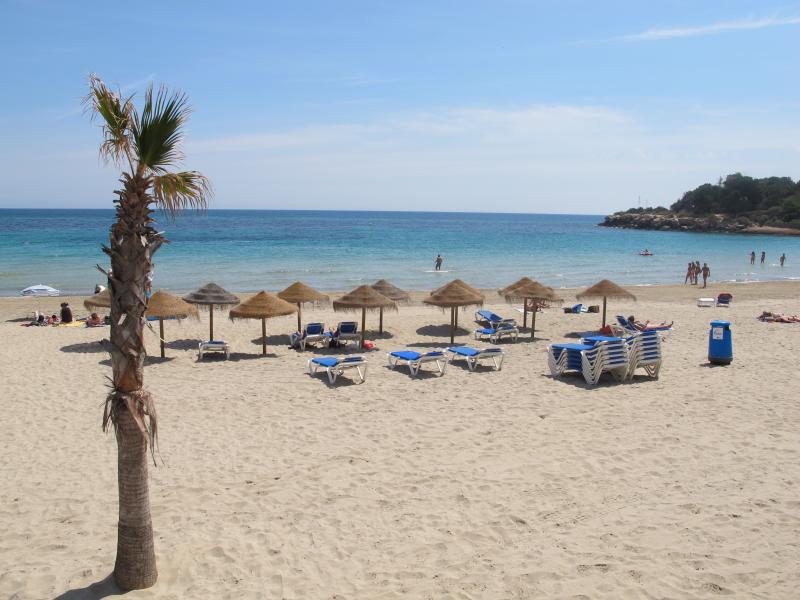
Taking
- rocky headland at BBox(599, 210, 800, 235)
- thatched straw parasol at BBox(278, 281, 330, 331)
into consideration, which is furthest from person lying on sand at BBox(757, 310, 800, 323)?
rocky headland at BBox(599, 210, 800, 235)

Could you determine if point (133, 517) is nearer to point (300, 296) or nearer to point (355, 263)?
point (300, 296)

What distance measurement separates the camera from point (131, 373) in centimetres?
438

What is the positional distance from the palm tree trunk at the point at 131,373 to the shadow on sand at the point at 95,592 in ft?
0.22

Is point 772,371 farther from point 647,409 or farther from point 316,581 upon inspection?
point 316,581

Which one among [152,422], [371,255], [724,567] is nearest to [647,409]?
[724,567]

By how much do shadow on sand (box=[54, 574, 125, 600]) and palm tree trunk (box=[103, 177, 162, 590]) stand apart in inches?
2.6

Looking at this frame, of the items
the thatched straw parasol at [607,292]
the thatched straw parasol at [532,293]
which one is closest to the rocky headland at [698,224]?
the thatched straw parasol at [607,292]

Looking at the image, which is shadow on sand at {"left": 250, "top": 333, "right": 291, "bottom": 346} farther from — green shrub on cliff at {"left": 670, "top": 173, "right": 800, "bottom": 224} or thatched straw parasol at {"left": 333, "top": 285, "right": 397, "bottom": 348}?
green shrub on cliff at {"left": 670, "top": 173, "right": 800, "bottom": 224}

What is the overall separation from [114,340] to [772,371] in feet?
37.6

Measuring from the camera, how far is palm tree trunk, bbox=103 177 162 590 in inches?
165

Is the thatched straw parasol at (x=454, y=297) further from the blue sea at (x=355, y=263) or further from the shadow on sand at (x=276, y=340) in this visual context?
the blue sea at (x=355, y=263)

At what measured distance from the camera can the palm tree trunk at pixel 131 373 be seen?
420 centimetres

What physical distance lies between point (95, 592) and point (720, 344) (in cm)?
1126

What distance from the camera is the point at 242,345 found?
14922mm
